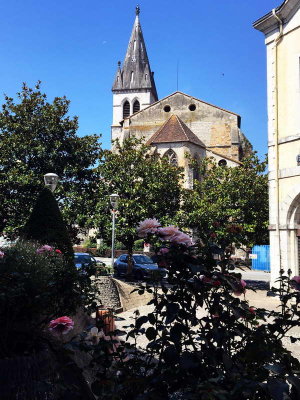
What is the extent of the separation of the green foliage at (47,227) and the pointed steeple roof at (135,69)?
53.9 m

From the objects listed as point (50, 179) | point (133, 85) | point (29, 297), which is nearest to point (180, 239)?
point (29, 297)

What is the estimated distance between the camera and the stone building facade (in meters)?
12.8

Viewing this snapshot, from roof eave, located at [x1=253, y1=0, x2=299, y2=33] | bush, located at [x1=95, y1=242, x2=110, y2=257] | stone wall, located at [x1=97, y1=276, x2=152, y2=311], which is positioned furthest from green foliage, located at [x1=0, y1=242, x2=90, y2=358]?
bush, located at [x1=95, y1=242, x2=110, y2=257]

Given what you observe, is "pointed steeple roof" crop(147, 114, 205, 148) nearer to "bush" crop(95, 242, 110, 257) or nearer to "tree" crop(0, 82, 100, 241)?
"bush" crop(95, 242, 110, 257)

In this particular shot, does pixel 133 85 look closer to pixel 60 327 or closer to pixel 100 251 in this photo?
pixel 100 251

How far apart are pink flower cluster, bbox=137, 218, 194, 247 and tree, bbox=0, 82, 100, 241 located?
53.8ft

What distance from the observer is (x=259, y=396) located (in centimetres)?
214

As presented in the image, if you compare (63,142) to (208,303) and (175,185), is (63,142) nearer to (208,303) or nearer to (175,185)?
(175,185)

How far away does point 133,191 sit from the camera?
21.3 meters

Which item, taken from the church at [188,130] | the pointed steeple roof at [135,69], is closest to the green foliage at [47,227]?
the church at [188,130]

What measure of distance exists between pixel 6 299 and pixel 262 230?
1846cm

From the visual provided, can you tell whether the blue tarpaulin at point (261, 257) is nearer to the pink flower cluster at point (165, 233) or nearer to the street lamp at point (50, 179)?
the street lamp at point (50, 179)

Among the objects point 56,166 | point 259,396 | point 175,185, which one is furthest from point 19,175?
point 259,396

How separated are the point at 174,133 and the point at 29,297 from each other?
3794 cm
